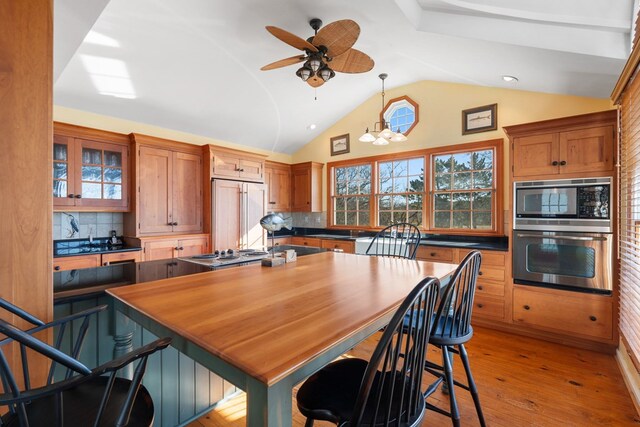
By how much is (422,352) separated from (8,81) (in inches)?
67.1

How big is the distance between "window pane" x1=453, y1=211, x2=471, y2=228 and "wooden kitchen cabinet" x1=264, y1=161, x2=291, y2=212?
2967mm

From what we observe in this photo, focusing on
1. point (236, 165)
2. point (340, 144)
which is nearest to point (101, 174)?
point (236, 165)

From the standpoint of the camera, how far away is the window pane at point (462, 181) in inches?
157

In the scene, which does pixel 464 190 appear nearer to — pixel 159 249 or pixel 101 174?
pixel 159 249

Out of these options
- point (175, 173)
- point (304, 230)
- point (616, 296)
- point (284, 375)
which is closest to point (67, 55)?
point (175, 173)

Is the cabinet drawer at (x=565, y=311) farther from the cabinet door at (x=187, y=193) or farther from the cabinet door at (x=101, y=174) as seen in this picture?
the cabinet door at (x=101, y=174)

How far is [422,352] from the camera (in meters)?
0.99

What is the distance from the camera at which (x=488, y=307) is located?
3205mm

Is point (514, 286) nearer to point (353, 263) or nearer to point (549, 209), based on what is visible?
point (549, 209)

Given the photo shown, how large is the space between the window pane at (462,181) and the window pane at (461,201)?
96 mm

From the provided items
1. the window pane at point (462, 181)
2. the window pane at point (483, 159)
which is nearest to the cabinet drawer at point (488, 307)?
the window pane at point (462, 181)

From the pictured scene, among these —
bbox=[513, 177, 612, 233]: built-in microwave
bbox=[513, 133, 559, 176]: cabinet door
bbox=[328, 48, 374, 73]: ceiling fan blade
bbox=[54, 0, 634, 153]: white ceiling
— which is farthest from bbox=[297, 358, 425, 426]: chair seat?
bbox=[513, 133, 559, 176]: cabinet door

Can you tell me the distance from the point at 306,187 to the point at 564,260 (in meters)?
3.84

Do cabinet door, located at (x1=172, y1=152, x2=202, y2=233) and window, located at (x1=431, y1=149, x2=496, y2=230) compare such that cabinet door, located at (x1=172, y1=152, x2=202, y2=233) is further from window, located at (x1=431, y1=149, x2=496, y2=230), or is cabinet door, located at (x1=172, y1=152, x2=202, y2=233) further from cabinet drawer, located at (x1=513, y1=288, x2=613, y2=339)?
cabinet drawer, located at (x1=513, y1=288, x2=613, y2=339)
